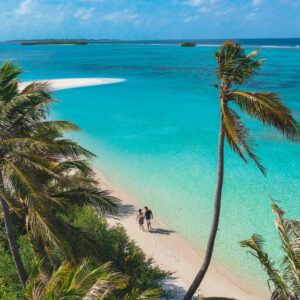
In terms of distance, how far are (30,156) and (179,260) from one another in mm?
8525

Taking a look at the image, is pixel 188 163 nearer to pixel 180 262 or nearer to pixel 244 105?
pixel 180 262

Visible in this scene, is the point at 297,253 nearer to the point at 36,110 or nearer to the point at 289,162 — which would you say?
the point at 36,110

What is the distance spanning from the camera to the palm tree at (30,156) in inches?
242

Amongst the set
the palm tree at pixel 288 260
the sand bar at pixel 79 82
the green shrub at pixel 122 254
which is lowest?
the green shrub at pixel 122 254

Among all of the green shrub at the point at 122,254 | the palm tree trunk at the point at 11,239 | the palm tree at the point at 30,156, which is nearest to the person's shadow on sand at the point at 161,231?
the green shrub at the point at 122,254

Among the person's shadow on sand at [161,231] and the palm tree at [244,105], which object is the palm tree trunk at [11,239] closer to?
the palm tree at [244,105]

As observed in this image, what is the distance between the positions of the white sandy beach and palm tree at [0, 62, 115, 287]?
5.29 meters

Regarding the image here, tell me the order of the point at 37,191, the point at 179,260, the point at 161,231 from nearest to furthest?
1. the point at 37,191
2. the point at 179,260
3. the point at 161,231

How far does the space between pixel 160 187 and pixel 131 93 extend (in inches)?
1273

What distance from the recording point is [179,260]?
1274 cm

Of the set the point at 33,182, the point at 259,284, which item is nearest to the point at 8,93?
the point at 33,182

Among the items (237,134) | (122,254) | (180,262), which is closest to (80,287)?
(237,134)

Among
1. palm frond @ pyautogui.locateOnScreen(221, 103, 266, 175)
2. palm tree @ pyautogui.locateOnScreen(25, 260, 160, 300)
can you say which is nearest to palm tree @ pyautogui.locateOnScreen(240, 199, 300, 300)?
palm frond @ pyautogui.locateOnScreen(221, 103, 266, 175)

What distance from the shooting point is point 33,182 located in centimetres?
613
